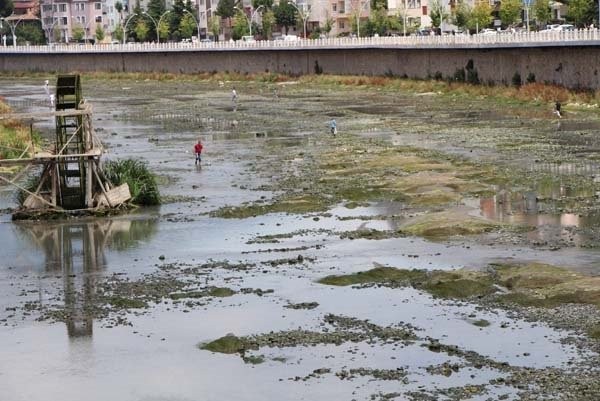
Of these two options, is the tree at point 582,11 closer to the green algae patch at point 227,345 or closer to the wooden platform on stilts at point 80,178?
the wooden platform on stilts at point 80,178

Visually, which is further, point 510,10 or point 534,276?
point 510,10

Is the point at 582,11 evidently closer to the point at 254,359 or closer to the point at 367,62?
the point at 367,62

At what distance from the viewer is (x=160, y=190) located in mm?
55250

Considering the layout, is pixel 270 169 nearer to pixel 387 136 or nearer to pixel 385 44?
pixel 387 136

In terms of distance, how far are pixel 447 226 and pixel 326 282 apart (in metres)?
7.86

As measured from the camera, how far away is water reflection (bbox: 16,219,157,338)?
3366 centimetres

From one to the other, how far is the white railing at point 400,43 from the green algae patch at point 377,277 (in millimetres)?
55529

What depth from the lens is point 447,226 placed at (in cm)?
4250

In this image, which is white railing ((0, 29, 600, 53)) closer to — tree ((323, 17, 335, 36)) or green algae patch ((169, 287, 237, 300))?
tree ((323, 17, 335, 36))

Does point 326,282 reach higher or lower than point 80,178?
lower

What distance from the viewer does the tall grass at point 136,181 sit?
50438mm

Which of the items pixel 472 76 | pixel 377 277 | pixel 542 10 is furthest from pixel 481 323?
pixel 542 10

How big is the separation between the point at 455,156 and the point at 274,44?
8854 centimetres

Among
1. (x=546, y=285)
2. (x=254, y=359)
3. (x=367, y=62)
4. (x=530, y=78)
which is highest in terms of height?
(x=367, y=62)
